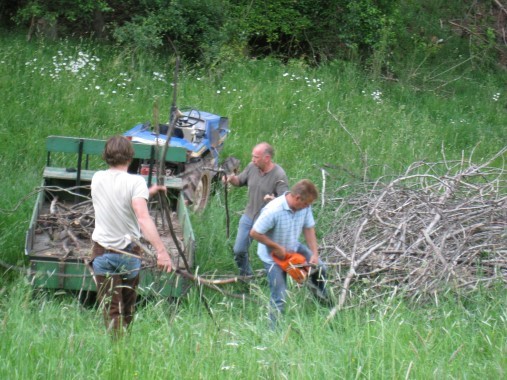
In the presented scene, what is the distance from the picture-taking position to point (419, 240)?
850cm

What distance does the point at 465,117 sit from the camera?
1766cm

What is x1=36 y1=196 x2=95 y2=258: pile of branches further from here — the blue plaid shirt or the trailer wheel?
the blue plaid shirt

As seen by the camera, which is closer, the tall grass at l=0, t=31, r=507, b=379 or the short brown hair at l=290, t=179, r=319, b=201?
the tall grass at l=0, t=31, r=507, b=379

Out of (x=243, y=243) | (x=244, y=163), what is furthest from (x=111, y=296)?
(x=244, y=163)

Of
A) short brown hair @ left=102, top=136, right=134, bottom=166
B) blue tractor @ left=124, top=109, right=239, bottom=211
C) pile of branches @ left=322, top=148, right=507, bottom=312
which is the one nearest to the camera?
short brown hair @ left=102, top=136, right=134, bottom=166

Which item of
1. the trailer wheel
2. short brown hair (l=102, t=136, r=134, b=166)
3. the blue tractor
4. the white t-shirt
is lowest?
the trailer wheel

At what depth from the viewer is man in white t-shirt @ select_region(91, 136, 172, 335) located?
5988mm

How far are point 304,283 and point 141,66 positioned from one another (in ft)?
31.5

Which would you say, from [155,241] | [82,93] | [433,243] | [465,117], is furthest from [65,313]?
[465,117]

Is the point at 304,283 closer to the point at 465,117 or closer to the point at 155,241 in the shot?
the point at 155,241

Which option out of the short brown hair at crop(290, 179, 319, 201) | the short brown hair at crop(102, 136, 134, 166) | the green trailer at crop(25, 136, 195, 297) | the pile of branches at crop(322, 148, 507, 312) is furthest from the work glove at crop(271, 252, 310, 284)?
the short brown hair at crop(102, 136, 134, 166)

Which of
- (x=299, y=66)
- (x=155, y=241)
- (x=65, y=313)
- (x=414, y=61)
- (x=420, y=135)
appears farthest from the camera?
(x=414, y=61)

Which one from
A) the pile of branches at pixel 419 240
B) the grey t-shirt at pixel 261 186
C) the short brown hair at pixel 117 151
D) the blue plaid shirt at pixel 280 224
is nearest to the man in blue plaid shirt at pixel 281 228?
the blue plaid shirt at pixel 280 224

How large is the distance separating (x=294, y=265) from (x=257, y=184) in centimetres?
186
